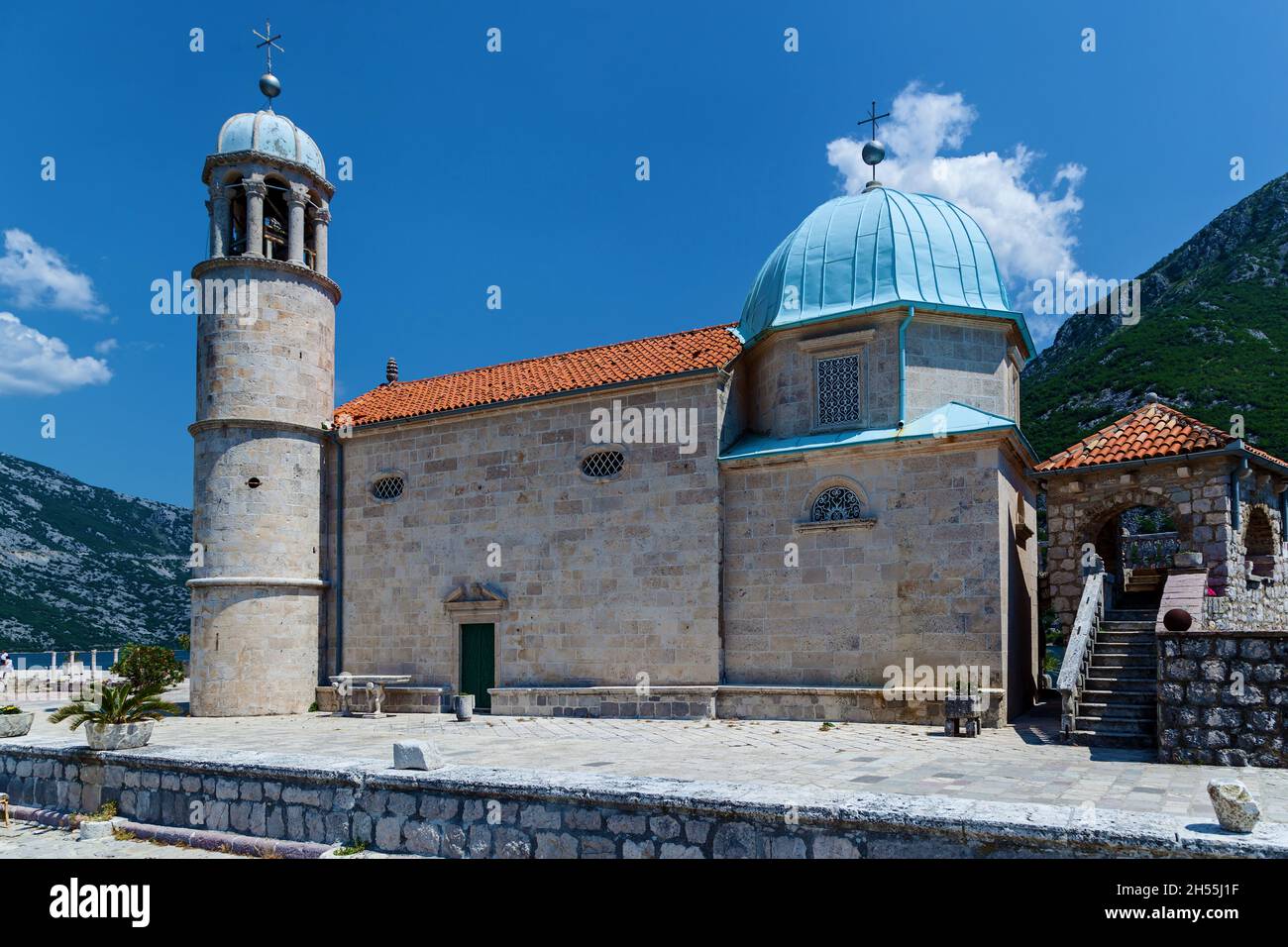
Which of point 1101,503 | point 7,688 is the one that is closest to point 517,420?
point 1101,503

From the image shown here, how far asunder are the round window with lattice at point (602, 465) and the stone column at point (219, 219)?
34.1ft

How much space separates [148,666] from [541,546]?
13483mm

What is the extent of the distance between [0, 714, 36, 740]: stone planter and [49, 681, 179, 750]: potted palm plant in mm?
3053

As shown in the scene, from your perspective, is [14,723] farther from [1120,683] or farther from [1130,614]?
[1130,614]

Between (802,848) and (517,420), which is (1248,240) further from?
(802,848)

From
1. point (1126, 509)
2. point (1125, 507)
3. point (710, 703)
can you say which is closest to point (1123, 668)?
point (1125, 507)

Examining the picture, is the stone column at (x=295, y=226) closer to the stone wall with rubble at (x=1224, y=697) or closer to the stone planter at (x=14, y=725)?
the stone planter at (x=14, y=725)

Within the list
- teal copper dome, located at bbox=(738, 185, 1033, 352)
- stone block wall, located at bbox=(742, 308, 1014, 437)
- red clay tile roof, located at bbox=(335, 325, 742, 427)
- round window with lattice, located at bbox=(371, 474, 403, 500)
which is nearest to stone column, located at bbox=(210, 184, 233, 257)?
red clay tile roof, located at bbox=(335, 325, 742, 427)

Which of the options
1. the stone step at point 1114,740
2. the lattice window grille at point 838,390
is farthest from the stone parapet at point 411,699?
the stone step at point 1114,740

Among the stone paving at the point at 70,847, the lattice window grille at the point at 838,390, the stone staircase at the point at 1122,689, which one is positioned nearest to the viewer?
the stone paving at the point at 70,847

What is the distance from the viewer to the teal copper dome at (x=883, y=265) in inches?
705

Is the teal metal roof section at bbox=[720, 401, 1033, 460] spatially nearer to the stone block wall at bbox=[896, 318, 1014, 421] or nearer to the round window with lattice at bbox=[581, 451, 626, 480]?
the stone block wall at bbox=[896, 318, 1014, 421]

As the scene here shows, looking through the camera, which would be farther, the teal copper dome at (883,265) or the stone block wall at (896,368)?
the teal copper dome at (883,265)
